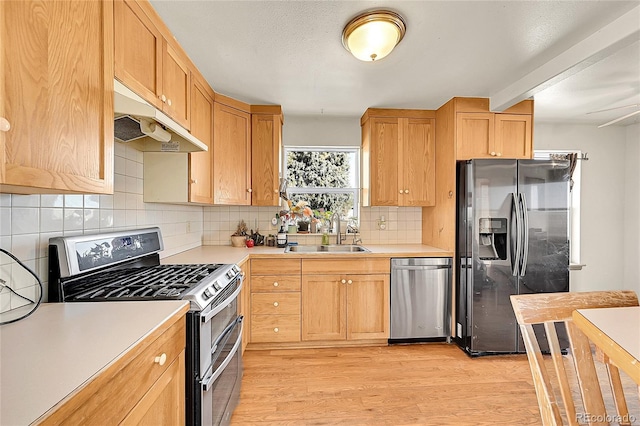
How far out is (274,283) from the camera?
2.57m

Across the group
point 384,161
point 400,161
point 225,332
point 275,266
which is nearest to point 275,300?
point 275,266

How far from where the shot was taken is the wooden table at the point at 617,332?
0.81 m

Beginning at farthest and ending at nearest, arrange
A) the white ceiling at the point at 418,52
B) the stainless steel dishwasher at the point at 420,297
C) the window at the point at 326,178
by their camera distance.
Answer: the window at the point at 326,178 < the stainless steel dishwasher at the point at 420,297 < the white ceiling at the point at 418,52

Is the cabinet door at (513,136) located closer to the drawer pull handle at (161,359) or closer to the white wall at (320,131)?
the white wall at (320,131)

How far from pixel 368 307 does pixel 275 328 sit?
33.7 inches

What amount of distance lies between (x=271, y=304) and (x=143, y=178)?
1.43 metres

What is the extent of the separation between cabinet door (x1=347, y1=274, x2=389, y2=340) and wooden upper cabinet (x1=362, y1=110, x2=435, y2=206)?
0.81 meters

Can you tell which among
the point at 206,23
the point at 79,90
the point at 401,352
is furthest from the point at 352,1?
the point at 401,352

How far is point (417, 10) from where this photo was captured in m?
1.51

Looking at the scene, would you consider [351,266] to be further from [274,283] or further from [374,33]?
[374,33]

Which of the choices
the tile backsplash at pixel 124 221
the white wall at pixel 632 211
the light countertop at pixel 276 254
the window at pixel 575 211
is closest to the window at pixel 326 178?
the tile backsplash at pixel 124 221

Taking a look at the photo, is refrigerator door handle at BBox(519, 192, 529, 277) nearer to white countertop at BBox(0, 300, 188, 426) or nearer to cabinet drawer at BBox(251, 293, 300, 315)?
cabinet drawer at BBox(251, 293, 300, 315)

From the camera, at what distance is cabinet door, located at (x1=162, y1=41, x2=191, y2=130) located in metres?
1.68

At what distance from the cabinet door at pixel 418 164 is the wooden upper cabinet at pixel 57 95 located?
254 centimetres
